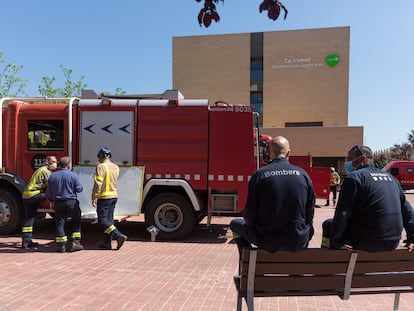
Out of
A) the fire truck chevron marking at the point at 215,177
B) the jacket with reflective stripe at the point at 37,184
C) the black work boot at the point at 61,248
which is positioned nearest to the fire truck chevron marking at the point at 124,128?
the fire truck chevron marking at the point at 215,177

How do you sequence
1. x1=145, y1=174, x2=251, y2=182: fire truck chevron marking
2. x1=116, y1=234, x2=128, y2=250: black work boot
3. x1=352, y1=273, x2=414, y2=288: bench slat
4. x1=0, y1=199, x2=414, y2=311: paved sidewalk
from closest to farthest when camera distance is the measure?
x1=352, y1=273, x2=414, y2=288: bench slat < x1=0, y1=199, x2=414, y2=311: paved sidewalk < x1=116, y1=234, x2=128, y2=250: black work boot < x1=145, y1=174, x2=251, y2=182: fire truck chevron marking

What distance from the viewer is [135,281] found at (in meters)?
4.64

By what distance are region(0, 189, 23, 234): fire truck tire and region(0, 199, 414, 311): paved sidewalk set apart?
280mm

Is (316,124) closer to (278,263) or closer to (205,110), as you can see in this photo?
(205,110)

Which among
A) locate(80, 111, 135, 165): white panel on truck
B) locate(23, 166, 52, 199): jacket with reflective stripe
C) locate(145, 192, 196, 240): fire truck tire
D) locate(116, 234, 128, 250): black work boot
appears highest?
locate(80, 111, 135, 165): white panel on truck

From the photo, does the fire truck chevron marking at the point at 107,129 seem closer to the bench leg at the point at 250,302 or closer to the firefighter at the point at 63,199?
the firefighter at the point at 63,199

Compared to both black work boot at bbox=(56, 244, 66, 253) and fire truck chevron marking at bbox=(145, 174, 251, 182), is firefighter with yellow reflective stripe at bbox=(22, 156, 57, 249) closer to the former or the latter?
black work boot at bbox=(56, 244, 66, 253)

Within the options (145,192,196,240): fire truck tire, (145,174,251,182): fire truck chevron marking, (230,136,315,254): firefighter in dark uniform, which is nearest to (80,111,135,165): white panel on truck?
(145,174,251,182): fire truck chevron marking

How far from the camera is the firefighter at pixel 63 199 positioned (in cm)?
614

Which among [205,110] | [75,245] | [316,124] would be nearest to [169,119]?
[205,110]

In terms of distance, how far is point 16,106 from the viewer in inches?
284

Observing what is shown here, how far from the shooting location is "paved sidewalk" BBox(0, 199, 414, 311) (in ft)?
12.9

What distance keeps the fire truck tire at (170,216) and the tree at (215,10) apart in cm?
519

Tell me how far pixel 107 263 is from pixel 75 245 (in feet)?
3.57
